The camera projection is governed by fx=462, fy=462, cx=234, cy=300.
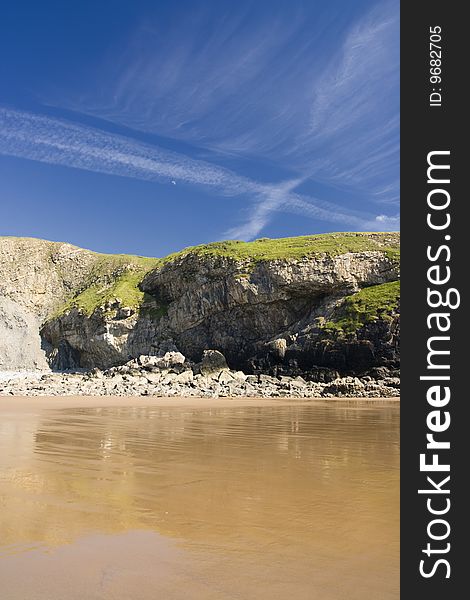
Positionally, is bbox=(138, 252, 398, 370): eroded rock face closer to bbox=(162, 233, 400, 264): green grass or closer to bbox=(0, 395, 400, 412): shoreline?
bbox=(162, 233, 400, 264): green grass

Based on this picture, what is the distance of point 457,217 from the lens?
426cm

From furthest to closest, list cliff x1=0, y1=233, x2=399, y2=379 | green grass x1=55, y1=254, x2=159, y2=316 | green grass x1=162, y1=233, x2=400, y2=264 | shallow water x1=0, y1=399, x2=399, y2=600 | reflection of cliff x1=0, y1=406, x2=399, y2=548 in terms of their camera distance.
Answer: green grass x1=55, y1=254, x2=159, y2=316
green grass x1=162, y1=233, x2=400, y2=264
cliff x1=0, y1=233, x2=399, y2=379
reflection of cliff x1=0, y1=406, x2=399, y2=548
shallow water x1=0, y1=399, x2=399, y2=600

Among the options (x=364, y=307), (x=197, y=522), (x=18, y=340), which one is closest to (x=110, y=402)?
(x=197, y=522)

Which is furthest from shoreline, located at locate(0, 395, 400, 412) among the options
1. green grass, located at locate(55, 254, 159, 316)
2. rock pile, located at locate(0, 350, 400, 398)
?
green grass, located at locate(55, 254, 159, 316)

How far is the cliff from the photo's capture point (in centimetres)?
4134

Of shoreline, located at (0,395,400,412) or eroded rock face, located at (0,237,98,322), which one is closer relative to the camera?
shoreline, located at (0,395,400,412)

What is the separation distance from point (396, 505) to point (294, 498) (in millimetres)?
1180

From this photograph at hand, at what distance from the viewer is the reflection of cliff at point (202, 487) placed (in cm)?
454

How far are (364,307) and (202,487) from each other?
1543 inches

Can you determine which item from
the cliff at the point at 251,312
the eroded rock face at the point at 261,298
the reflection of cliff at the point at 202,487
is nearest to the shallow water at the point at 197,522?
the reflection of cliff at the point at 202,487

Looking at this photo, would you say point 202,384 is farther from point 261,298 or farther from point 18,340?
point 18,340

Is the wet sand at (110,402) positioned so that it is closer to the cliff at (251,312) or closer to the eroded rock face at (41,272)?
the cliff at (251,312)

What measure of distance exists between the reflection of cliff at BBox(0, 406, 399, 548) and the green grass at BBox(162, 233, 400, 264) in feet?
135

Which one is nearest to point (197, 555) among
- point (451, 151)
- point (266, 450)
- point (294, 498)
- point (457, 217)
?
point (294, 498)
